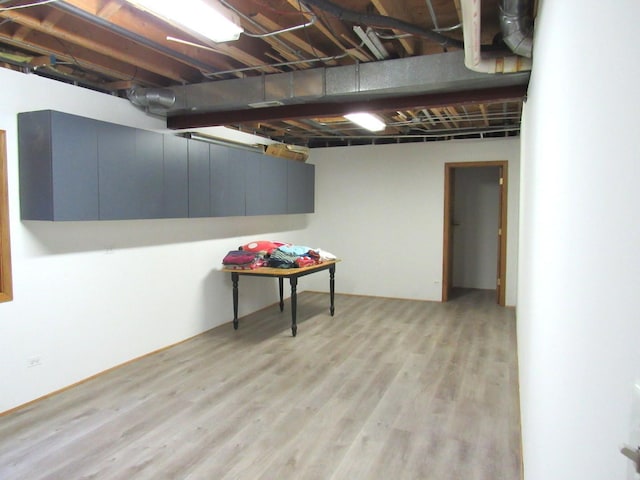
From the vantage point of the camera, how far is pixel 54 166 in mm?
3309

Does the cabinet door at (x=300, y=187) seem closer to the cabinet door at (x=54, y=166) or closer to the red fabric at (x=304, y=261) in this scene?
the red fabric at (x=304, y=261)

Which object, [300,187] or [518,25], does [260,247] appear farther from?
[518,25]

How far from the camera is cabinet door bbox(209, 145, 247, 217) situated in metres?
5.07

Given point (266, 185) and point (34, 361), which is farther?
point (266, 185)

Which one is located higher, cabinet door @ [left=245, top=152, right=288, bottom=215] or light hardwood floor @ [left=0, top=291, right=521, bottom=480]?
cabinet door @ [left=245, top=152, right=288, bottom=215]

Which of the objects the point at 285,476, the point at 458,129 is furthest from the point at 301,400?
the point at 458,129

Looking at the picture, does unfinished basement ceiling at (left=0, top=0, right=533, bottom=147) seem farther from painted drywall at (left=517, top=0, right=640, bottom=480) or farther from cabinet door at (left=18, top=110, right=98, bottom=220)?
painted drywall at (left=517, top=0, right=640, bottom=480)

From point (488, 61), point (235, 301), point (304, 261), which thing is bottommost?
point (235, 301)

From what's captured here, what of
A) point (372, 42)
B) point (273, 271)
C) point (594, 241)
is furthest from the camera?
point (273, 271)

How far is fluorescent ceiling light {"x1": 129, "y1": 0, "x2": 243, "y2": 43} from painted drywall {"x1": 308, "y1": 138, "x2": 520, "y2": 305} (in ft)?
15.9

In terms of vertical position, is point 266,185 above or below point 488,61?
below

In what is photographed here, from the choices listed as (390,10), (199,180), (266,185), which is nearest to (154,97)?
(199,180)

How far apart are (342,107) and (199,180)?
1726mm

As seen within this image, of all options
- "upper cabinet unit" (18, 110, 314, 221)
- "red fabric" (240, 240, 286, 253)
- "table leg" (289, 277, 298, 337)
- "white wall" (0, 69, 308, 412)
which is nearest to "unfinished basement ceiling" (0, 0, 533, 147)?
"white wall" (0, 69, 308, 412)
